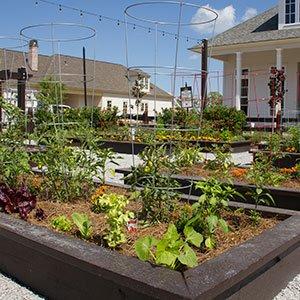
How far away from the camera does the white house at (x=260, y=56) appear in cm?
2161

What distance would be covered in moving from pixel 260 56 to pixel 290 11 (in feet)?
9.57

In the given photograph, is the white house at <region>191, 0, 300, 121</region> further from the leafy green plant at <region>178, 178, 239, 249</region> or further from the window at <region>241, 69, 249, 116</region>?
the leafy green plant at <region>178, 178, 239, 249</region>

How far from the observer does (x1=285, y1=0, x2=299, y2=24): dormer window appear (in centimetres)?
2177

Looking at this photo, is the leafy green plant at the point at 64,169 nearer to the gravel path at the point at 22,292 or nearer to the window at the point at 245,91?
the gravel path at the point at 22,292

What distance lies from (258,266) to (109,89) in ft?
143

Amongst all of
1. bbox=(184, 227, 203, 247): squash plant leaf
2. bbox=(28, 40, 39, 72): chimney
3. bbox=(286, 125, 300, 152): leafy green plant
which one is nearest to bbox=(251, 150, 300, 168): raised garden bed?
bbox=(286, 125, 300, 152): leafy green plant

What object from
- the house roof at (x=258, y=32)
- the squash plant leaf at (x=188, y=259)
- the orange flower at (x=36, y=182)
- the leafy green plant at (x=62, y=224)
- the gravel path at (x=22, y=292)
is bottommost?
the gravel path at (x=22, y=292)

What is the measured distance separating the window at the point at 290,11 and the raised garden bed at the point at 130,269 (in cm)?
2005

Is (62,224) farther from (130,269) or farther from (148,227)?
(130,269)

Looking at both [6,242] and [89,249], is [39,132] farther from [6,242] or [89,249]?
[89,249]

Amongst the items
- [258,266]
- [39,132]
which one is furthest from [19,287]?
[39,132]

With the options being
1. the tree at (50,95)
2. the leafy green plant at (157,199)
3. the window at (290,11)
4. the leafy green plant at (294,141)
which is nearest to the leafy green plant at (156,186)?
the leafy green plant at (157,199)

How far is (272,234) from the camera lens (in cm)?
325

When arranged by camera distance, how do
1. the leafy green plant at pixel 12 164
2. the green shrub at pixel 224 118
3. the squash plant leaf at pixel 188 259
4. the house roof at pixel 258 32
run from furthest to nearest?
the house roof at pixel 258 32
the green shrub at pixel 224 118
the leafy green plant at pixel 12 164
the squash plant leaf at pixel 188 259
